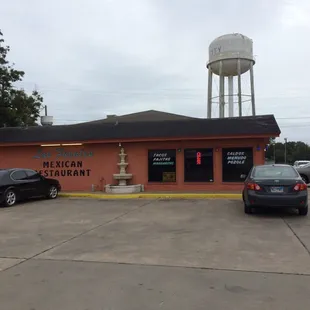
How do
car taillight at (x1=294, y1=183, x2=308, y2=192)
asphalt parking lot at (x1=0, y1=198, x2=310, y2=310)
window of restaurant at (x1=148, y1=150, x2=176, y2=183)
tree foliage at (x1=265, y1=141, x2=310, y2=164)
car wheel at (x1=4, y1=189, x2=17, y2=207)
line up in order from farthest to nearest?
tree foliage at (x1=265, y1=141, x2=310, y2=164) < window of restaurant at (x1=148, y1=150, x2=176, y2=183) < car wheel at (x1=4, y1=189, x2=17, y2=207) < car taillight at (x1=294, y1=183, x2=308, y2=192) < asphalt parking lot at (x1=0, y1=198, x2=310, y2=310)

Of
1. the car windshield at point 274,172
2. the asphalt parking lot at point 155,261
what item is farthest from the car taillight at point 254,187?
the asphalt parking lot at point 155,261

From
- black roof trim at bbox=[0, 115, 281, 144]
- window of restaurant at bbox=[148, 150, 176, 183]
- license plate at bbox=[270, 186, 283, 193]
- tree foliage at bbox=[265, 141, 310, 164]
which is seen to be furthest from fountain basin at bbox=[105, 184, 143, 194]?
tree foliage at bbox=[265, 141, 310, 164]

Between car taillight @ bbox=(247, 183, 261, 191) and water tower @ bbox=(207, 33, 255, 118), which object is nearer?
car taillight @ bbox=(247, 183, 261, 191)

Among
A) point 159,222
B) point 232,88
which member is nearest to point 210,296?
point 159,222

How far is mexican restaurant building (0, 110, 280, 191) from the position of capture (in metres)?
→ 18.2

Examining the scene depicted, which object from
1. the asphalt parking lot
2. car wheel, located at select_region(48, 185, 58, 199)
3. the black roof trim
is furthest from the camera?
the black roof trim

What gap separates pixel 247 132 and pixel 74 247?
11.9 m

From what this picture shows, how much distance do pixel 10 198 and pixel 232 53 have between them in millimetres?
22736

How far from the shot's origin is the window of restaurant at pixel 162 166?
19.1m

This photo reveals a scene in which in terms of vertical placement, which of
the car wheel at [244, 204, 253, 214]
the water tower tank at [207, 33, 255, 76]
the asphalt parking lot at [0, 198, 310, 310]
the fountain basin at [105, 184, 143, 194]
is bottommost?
the asphalt parking lot at [0, 198, 310, 310]

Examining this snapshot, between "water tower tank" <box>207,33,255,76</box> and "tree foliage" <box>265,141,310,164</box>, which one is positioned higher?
"water tower tank" <box>207,33,255,76</box>

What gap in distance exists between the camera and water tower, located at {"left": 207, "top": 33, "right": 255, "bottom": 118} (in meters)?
31.5

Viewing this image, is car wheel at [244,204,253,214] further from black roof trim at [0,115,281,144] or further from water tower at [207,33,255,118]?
water tower at [207,33,255,118]

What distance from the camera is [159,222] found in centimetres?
1048
